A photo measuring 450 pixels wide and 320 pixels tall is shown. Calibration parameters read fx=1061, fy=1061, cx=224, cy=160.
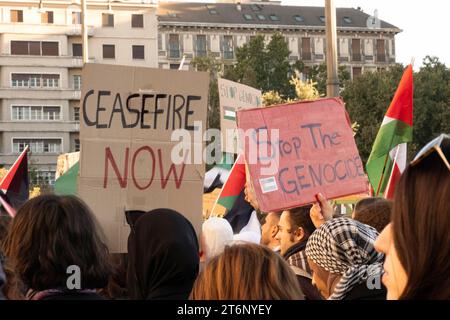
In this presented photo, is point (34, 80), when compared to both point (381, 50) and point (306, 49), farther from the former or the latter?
point (381, 50)

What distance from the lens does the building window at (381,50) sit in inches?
3789

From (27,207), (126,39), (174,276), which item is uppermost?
(126,39)

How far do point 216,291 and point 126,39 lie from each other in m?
73.5

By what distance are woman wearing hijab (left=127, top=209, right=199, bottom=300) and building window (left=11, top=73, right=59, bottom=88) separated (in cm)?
7002

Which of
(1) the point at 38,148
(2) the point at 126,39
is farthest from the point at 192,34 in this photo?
(1) the point at 38,148

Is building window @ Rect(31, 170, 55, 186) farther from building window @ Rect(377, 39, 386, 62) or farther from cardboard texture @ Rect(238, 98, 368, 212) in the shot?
cardboard texture @ Rect(238, 98, 368, 212)

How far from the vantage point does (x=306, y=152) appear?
7.16 metres

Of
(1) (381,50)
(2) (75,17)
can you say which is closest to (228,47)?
(1) (381,50)

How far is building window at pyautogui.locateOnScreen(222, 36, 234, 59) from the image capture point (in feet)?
303

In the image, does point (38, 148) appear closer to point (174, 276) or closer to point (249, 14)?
point (249, 14)

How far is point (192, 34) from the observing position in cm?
9225

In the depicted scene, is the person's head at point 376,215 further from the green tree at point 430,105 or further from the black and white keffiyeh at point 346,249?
the green tree at point 430,105

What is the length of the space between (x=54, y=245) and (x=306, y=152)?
3.65 meters

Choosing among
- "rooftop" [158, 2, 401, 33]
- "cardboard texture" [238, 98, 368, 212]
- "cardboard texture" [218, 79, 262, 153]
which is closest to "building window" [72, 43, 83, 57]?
"rooftop" [158, 2, 401, 33]
